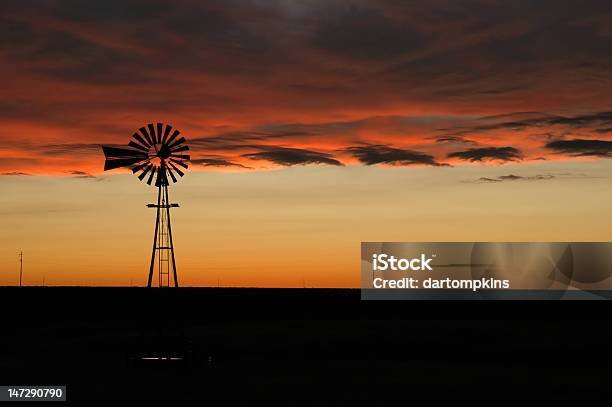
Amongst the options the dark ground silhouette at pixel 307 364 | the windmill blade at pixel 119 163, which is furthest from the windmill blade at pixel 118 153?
the dark ground silhouette at pixel 307 364

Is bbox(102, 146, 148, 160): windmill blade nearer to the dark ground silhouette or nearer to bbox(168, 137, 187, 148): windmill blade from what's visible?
bbox(168, 137, 187, 148): windmill blade

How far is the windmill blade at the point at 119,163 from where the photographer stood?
31.4 m

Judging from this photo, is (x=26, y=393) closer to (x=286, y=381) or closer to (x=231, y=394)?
(x=231, y=394)

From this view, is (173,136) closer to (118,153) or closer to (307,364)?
(118,153)

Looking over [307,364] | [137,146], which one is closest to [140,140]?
[137,146]

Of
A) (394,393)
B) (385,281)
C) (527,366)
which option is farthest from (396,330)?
(394,393)

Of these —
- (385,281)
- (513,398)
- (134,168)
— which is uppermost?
(134,168)

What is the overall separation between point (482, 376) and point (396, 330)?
21236 mm

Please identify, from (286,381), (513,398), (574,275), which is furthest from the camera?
(574,275)

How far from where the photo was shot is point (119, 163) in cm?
3159

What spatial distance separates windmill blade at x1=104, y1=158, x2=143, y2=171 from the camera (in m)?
31.4

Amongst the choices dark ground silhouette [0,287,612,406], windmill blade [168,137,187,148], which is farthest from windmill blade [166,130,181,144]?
dark ground silhouette [0,287,612,406]

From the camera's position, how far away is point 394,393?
24.7 metres

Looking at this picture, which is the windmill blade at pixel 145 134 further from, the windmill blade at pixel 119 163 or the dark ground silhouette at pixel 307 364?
the dark ground silhouette at pixel 307 364
